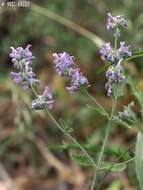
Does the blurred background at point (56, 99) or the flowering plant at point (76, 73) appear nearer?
the flowering plant at point (76, 73)

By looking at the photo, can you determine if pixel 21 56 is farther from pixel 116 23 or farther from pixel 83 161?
pixel 83 161

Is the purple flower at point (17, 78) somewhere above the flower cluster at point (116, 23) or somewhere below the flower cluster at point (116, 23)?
below

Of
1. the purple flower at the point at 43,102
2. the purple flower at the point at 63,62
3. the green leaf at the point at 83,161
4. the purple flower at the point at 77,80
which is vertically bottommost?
the green leaf at the point at 83,161

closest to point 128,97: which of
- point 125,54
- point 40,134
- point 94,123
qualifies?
point 94,123

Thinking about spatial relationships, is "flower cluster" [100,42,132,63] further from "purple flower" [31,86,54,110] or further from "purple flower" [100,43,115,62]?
"purple flower" [31,86,54,110]

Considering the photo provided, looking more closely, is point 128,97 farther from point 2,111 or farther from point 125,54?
point 125,54

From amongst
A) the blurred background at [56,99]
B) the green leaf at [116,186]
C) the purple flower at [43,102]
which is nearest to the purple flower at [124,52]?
the purple flower at [43,102]

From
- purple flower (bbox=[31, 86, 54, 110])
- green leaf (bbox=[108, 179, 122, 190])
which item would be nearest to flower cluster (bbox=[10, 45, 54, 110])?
purple flower (bbox=[31, 86, 54, 110])

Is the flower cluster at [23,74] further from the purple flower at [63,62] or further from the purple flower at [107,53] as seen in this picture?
the purple flower at [107,53]

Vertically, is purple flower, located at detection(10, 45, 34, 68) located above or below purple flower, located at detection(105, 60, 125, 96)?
above
